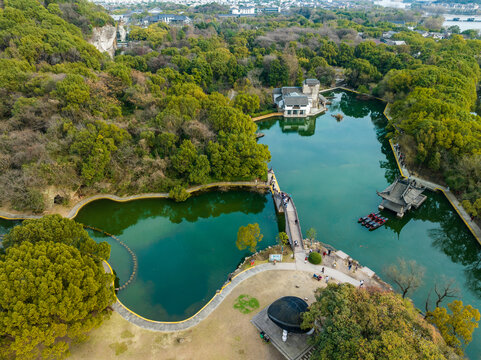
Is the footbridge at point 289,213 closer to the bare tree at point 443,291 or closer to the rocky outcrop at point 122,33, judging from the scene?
the bare tree at point 443,291

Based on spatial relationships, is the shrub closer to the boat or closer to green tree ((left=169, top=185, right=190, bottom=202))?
the boat

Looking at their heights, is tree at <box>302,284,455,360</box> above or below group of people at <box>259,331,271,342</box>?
above

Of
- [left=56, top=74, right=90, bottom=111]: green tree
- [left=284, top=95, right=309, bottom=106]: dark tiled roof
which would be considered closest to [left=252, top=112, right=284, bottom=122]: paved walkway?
[left=284, top=95, right=309, bottom=106]: dark tiled roof

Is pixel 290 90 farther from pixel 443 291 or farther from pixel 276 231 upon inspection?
pixel 443 291

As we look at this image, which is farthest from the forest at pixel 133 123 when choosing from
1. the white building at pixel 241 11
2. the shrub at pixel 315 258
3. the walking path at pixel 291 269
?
the white building at pixel 241 11

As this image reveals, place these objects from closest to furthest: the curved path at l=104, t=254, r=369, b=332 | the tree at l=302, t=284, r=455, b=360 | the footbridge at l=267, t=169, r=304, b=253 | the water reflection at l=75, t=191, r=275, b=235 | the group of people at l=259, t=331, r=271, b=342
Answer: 1. the tree at l=302, t=284, r=455, b=360
2. the group of people at l=259, t=331, r=271, b=342
3. the curved path at l=104, t=254, r=369, b=332
4. the footbridge at l=267, t=169, r=304, b=253
5. the water reflection at l=75, t=191, r=275, b=235

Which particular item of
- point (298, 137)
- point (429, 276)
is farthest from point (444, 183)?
point (298, 137)

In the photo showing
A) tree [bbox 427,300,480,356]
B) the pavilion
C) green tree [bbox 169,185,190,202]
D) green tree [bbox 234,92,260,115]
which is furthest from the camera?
green tree [bbox 234,92,260,115]

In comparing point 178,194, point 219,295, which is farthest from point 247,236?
point 178,194
